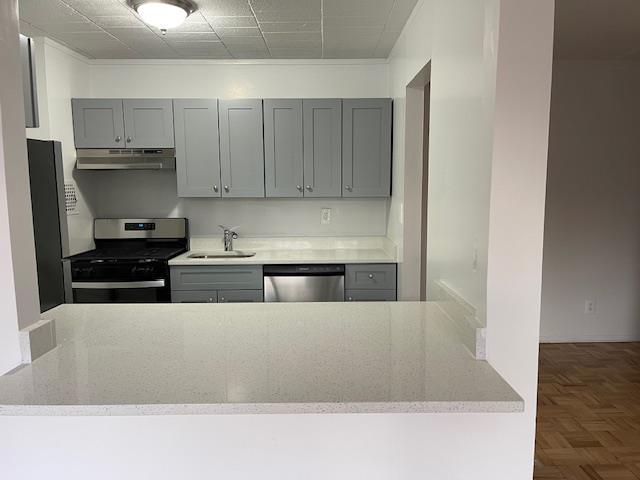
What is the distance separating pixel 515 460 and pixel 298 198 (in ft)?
9.58

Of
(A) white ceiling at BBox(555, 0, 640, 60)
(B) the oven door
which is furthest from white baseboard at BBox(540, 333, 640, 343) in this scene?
(B) the oven door

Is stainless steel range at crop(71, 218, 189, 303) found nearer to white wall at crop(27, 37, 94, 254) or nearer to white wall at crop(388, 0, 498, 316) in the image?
white wall at crop(27, 37, 94, 254)

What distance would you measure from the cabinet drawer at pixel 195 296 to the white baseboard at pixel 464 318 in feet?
6.80

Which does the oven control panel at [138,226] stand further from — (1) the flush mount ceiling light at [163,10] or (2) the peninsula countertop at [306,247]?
(1) the flush mount ceiling light at [163,10]

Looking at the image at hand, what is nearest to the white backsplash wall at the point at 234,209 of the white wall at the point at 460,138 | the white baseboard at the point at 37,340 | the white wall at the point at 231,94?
the white wall at the point at 231,94

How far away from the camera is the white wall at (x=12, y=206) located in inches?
50.0

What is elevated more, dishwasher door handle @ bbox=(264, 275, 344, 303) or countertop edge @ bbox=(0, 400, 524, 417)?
countertop edge @ bbox=(0, 400, 524, 417)

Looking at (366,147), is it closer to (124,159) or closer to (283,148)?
(283,148)

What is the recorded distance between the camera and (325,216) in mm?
4168

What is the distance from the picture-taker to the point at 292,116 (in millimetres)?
3746

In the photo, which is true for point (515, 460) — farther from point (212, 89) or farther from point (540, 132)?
point (212, 89)

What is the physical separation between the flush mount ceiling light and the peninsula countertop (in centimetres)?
166

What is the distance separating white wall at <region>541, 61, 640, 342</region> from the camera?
3.92m

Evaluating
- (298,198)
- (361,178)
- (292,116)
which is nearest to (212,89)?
(292,116)
